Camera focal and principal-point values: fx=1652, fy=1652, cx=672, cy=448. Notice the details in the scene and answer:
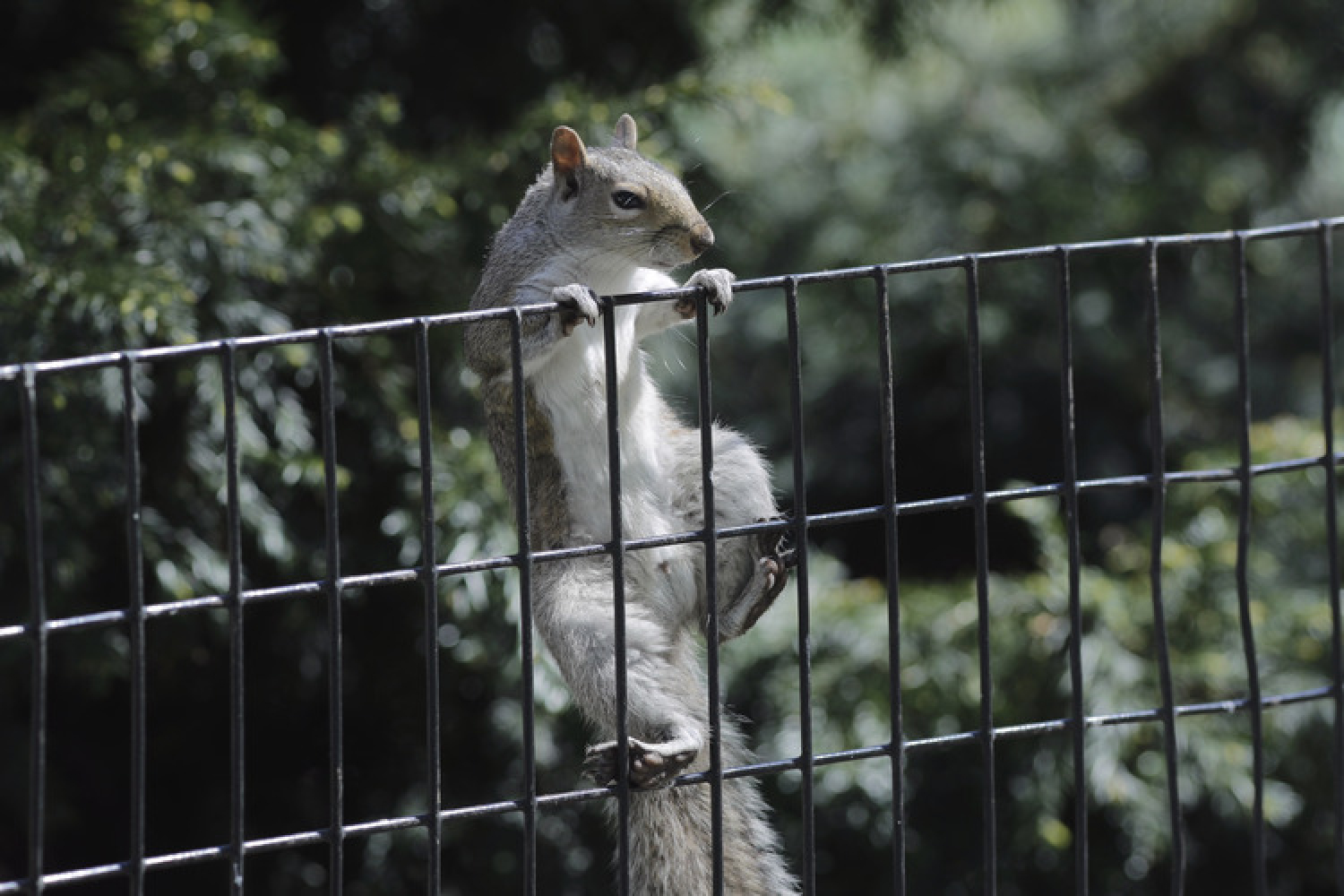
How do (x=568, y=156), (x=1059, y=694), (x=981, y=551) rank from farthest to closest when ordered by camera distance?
(x=1059, y=694) < (x=568, y=156) < (x=981, y=551)

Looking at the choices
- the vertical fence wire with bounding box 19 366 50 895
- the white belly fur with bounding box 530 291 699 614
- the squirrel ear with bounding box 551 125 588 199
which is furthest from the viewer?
the squirrel ear with bounding box 551 125 588 199

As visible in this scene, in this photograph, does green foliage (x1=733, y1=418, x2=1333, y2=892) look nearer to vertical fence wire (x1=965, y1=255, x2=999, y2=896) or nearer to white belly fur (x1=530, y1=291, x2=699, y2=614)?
white belly fur (x1=530, y1=291, x2=699, y2=614)

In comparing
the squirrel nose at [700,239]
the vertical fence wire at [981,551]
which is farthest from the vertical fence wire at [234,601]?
the squirrel nose at [700,239]

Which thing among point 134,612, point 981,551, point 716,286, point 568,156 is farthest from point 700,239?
point 134,612

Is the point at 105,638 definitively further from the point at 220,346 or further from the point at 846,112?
the point at 846,112

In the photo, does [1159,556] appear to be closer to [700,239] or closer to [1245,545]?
[1245,545]

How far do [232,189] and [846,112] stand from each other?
5.23 feet

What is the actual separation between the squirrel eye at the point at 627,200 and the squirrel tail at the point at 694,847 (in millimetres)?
552

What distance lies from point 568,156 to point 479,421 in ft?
1.94

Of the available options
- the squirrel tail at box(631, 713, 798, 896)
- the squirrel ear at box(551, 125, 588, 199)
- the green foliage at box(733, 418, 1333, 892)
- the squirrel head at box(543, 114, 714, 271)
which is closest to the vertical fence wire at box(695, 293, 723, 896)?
the squirrel tail at box(631, 713, 798, 896)

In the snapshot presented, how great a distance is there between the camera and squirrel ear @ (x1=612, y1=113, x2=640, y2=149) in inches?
76.3

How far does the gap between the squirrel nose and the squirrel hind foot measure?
1.87 feet

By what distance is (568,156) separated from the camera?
1.80m

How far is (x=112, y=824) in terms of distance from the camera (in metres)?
2.57
